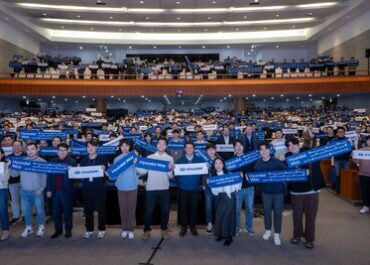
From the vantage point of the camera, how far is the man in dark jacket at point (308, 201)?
6.41 metres

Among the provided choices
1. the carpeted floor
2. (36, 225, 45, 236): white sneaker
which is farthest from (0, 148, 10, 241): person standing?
(36, 225, 45, 236): white sneaker

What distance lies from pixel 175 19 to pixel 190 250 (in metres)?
29.3

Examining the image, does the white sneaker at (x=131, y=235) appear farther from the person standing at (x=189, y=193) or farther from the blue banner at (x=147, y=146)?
the blue banner at (x=147, y=146)

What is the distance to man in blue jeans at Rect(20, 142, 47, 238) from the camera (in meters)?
7.11

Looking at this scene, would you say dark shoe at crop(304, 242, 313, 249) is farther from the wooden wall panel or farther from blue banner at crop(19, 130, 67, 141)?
the wooden wall panel

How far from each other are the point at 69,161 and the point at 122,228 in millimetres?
1621

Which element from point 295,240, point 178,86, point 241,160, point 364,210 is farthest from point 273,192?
point 178,86

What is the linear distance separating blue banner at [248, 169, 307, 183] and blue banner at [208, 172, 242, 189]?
0.29 meters

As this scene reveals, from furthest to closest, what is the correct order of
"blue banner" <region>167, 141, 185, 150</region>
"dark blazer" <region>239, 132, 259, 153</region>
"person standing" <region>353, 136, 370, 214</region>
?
"dark blazer" <region>239, 132, 259, 153</region> < "blue banner" <region>167, 141, 185, 150</region> < "person standing" <region>353, 136, 370, 214</region>

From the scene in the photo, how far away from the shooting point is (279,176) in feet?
21.3

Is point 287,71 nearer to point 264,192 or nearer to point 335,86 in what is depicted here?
point 335,86

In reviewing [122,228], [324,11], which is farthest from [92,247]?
[324,11]

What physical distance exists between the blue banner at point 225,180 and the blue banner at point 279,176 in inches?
11.5

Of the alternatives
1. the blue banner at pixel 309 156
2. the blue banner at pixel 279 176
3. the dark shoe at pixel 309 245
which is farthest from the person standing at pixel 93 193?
the dark shoe at pixel 309 245
